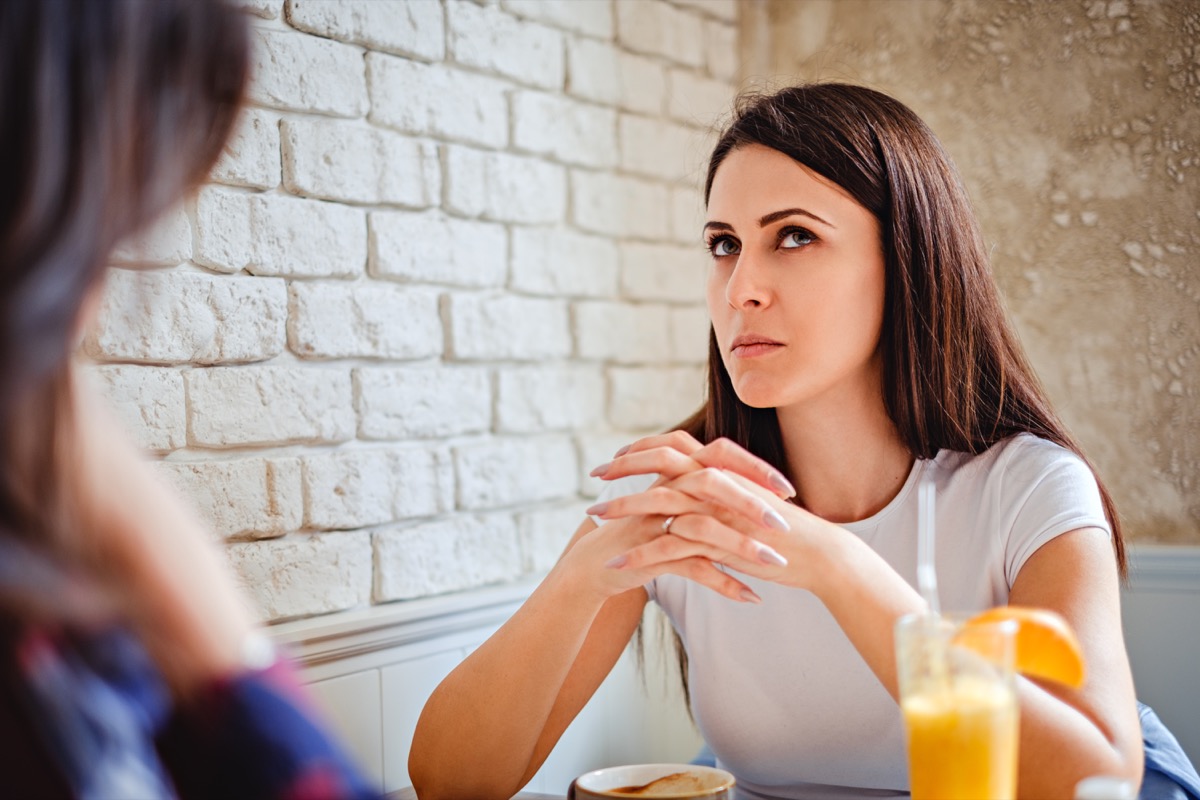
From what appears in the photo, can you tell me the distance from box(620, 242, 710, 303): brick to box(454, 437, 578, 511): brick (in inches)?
14.6

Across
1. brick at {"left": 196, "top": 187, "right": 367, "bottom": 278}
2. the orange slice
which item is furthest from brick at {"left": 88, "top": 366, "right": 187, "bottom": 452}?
the orange slice

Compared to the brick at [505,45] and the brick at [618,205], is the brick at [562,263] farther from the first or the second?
the brick at [505,45]

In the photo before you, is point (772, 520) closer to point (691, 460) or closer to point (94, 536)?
point (691, 460)

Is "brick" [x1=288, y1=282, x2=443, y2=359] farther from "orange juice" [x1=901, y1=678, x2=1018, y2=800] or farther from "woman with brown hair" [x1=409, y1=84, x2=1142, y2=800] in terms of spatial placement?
"orange juice" [x1=901, y1=678, x2=1018, y2=800]

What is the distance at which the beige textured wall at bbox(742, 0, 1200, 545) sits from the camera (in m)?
1.92

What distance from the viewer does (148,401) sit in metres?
1.32

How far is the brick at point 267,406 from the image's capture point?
4.52ft

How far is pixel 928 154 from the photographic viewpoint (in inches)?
58.0

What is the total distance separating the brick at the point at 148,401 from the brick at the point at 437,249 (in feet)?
1.21

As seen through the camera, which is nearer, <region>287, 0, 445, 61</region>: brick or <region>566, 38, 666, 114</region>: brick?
<region>287, 0, 445, 61</region>: brick

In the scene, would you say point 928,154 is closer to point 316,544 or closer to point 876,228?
point 876,228

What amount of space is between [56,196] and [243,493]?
993 millimetres

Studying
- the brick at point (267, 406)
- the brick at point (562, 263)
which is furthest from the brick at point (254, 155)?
the brick at point (562, 263)

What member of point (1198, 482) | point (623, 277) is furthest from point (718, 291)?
point (1198, 482)
